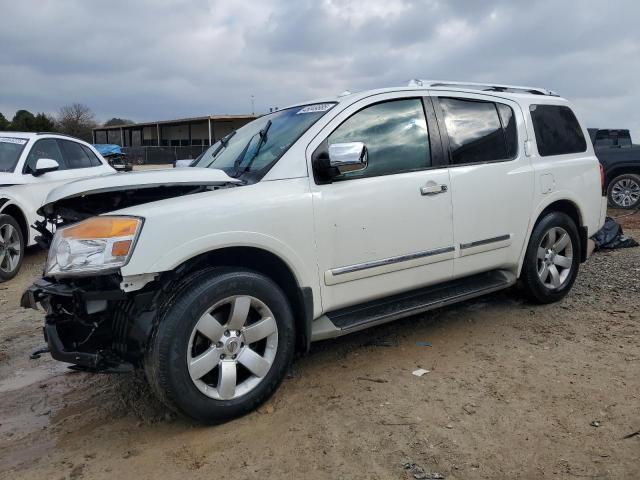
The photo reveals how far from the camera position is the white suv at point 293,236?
2.81 meters

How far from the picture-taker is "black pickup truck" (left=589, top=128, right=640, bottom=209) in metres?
11.2

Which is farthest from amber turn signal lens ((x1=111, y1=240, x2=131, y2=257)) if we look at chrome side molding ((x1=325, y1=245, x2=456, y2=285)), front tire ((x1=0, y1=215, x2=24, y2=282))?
front tire ((x1=0, y1=215, x2=24, y2=282))

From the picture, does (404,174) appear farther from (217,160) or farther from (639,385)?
(639,385)

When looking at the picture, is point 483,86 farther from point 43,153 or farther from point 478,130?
point 43,153

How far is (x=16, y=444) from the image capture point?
2.99 metres

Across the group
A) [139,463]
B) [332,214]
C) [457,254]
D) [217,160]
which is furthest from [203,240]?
[457,254]

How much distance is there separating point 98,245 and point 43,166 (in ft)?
16.8

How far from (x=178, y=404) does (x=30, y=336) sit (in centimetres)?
268

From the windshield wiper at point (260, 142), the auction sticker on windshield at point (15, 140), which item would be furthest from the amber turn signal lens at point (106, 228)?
the auction sticker on windshield at point (15, 140)

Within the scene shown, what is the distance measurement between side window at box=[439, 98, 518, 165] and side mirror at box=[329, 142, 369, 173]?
1.10 metres

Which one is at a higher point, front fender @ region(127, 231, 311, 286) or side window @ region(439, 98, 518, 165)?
side window @ region(439, 98, 518, 165)

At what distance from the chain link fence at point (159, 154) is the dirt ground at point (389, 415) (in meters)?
31.9

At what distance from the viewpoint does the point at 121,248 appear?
8.91 ft

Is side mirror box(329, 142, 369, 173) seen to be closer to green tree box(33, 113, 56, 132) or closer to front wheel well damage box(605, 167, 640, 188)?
front wheel well damage box(605, 167, 640, 188)
